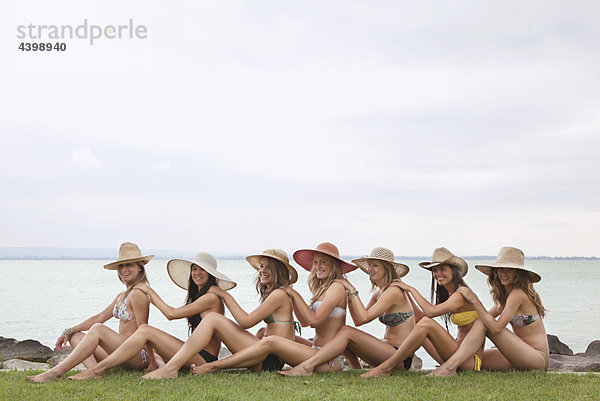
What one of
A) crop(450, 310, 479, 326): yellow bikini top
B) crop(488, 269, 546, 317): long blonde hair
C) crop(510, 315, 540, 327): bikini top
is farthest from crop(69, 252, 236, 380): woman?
crop(510, 315, 540, 327): bikini top

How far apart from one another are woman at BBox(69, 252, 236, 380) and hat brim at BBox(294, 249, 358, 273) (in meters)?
1.08

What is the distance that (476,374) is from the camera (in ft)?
25.1

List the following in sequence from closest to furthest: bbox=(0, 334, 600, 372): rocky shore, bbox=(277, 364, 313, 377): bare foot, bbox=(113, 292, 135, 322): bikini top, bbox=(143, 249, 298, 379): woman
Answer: bbox=(143, 249, 298, 379): woman, bbox=(277, 364, 313, 377): bare foot, bbox=(113, 292, 135, 322): bikini top, bbox=(0, 334, 600, 372): rocky shore

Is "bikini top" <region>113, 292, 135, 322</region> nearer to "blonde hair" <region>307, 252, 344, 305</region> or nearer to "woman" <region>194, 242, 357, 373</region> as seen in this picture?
"woman" <region>194, 242, 357, 373</region>

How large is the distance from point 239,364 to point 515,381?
3.39 metres

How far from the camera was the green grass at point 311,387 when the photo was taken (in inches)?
252

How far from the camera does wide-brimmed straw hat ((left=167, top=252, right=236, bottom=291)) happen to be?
7.87 m

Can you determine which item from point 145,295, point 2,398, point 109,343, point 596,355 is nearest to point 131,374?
point 109,343

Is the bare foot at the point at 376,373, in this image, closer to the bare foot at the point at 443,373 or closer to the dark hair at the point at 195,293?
the bare foot at the point at 443,373

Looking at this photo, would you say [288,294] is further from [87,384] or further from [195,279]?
[87,384]

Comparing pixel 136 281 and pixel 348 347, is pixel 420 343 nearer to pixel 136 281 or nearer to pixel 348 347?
pixel 348 347

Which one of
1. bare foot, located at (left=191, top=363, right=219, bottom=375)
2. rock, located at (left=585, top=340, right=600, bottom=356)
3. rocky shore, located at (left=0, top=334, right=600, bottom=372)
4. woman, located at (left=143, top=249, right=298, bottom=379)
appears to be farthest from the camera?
rock, located at (left=585, top=340, right=600, bottom=356)

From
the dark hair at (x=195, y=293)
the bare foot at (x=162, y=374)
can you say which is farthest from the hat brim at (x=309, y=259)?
the bare foot at (x=162, y=374)

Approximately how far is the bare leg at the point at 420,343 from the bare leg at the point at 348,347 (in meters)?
0.20
